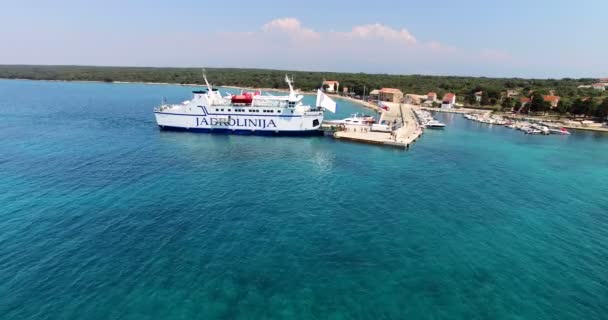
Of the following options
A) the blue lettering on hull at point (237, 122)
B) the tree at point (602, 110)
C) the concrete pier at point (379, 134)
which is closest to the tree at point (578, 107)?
the tree at point (602, 110)

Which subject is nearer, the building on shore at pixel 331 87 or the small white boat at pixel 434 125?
the small white boat at pixel 434 125

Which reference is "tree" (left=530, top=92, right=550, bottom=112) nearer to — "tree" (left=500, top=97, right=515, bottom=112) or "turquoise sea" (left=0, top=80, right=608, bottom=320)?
"tree" (left=500, top=97, right=515, bottom=112)

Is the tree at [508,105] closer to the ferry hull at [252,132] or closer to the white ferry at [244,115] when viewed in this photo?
the white ferry at [244,115]

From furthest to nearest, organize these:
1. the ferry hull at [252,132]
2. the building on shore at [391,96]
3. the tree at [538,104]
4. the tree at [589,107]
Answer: the building on shore at [391,96] → the tree at [538,104] → the tree at [589,107] → the ferry hull at [252,132]

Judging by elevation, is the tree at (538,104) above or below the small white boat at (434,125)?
above

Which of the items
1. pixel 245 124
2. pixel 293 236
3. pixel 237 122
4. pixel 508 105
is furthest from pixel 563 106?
pixel 293 236

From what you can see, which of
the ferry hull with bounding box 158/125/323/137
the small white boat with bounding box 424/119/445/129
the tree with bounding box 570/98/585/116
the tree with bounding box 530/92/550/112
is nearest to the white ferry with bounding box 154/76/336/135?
the ferry hull with bounding box 158/125/323/137

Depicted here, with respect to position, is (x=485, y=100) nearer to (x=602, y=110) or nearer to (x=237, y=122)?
(x=602, y=110)
